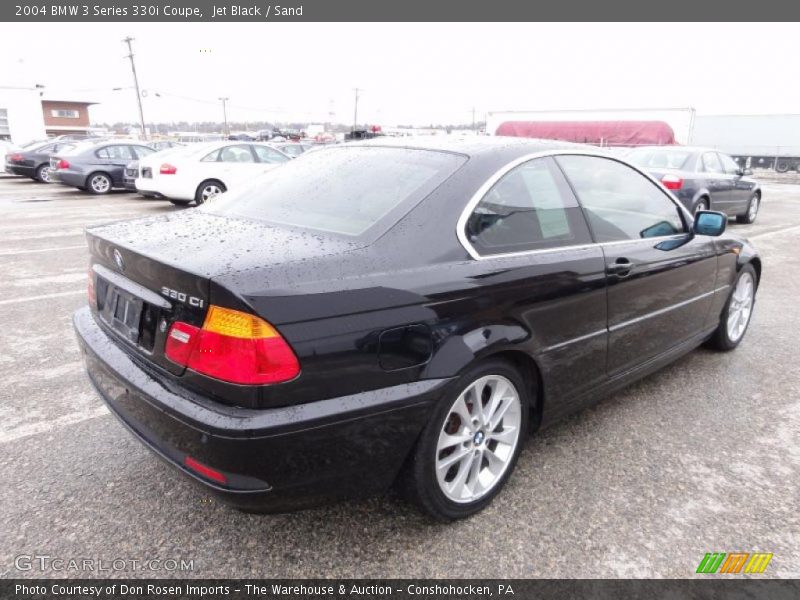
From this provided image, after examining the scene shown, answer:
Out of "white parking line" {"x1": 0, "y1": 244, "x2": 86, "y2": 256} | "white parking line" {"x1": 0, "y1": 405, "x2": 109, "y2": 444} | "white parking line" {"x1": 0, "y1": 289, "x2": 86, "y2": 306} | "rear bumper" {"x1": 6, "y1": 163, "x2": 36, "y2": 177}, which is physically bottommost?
"rear bumper" {"x1": 6, "y1": 163, "x2": 36, "y2": 177}

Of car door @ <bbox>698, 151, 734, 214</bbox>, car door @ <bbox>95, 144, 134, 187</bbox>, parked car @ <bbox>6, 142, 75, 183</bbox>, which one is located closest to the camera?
Result: car door @ <bbox>698, 151, 734, 214</bbox>

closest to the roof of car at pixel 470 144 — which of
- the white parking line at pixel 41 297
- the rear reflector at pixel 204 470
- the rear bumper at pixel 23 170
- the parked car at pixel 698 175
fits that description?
the rear reflector at pixel 204 470

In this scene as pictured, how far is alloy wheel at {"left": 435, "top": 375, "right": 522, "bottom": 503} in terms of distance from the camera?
2334 mm

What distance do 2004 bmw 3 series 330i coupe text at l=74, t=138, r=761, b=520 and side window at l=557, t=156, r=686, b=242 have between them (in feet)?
0.05

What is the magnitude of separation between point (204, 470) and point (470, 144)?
190cm

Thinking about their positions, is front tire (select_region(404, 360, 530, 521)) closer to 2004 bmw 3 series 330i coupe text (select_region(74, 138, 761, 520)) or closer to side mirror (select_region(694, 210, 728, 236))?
2004 bmw 3 series 330i coupe text (select_region(74, 138, 761, 520))

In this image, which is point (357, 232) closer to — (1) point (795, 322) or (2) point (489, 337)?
(2) point (489, 337)

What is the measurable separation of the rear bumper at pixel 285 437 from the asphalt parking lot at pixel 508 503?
31 cm

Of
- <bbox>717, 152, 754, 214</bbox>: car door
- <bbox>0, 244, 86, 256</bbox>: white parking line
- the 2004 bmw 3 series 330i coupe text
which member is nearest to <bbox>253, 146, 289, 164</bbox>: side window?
<bbox>0, 244, 86, 256</bbox>: white parking line

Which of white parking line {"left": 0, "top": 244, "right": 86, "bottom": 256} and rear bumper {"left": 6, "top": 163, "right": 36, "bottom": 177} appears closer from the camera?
white parking line {"left": 0, "top": 244, "right": 86, "bottom": 256}

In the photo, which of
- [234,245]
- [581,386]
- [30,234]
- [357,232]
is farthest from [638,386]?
[30,234]

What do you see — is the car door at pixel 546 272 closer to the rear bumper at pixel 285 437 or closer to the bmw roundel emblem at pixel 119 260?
the rear bumper at pixel 285 437

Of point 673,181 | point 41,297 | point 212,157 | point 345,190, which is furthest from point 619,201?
point 212,157

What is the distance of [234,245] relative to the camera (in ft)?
7.07
